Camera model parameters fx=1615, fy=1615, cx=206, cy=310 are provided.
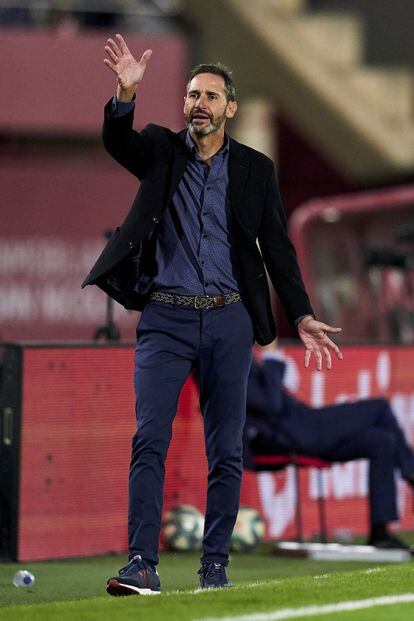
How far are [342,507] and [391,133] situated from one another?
9040 mm

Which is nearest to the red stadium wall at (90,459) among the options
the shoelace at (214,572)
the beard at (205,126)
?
the shoelace at (214,572)

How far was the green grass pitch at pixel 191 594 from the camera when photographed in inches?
202

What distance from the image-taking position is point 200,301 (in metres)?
5.90

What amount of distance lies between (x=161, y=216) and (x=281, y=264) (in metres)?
0.50

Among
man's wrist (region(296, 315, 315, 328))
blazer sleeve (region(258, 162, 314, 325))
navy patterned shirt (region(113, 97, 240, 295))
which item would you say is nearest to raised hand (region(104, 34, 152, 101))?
navy patterned shirt (region(113, 97, 240, 295))

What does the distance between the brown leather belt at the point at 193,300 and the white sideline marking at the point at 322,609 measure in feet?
3.94

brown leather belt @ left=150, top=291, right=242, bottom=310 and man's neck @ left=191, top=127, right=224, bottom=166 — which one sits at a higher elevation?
man's neck @ left=191, top=127, right=224, bottom=166

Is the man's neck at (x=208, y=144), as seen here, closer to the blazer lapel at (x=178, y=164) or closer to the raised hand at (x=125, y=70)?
the blazer lapel at (x=178, y=164)

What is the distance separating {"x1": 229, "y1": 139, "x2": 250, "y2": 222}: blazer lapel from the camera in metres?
5.96

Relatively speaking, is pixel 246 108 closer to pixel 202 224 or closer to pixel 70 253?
pixel 70 253

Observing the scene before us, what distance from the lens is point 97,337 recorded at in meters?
8.86

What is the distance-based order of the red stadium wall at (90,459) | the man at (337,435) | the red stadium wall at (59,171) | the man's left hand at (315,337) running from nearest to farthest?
1. the man's left hand at (315,337)
2. the red stadium wall at (90,459)
3. the man at (337,435)
4. the red stadium wall at (59,171)

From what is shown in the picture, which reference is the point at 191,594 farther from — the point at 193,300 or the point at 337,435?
the point at 337,435

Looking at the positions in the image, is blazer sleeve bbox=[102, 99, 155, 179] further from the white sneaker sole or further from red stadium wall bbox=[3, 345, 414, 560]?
red stadium wall bbox=[3, 345, 414, 560]
